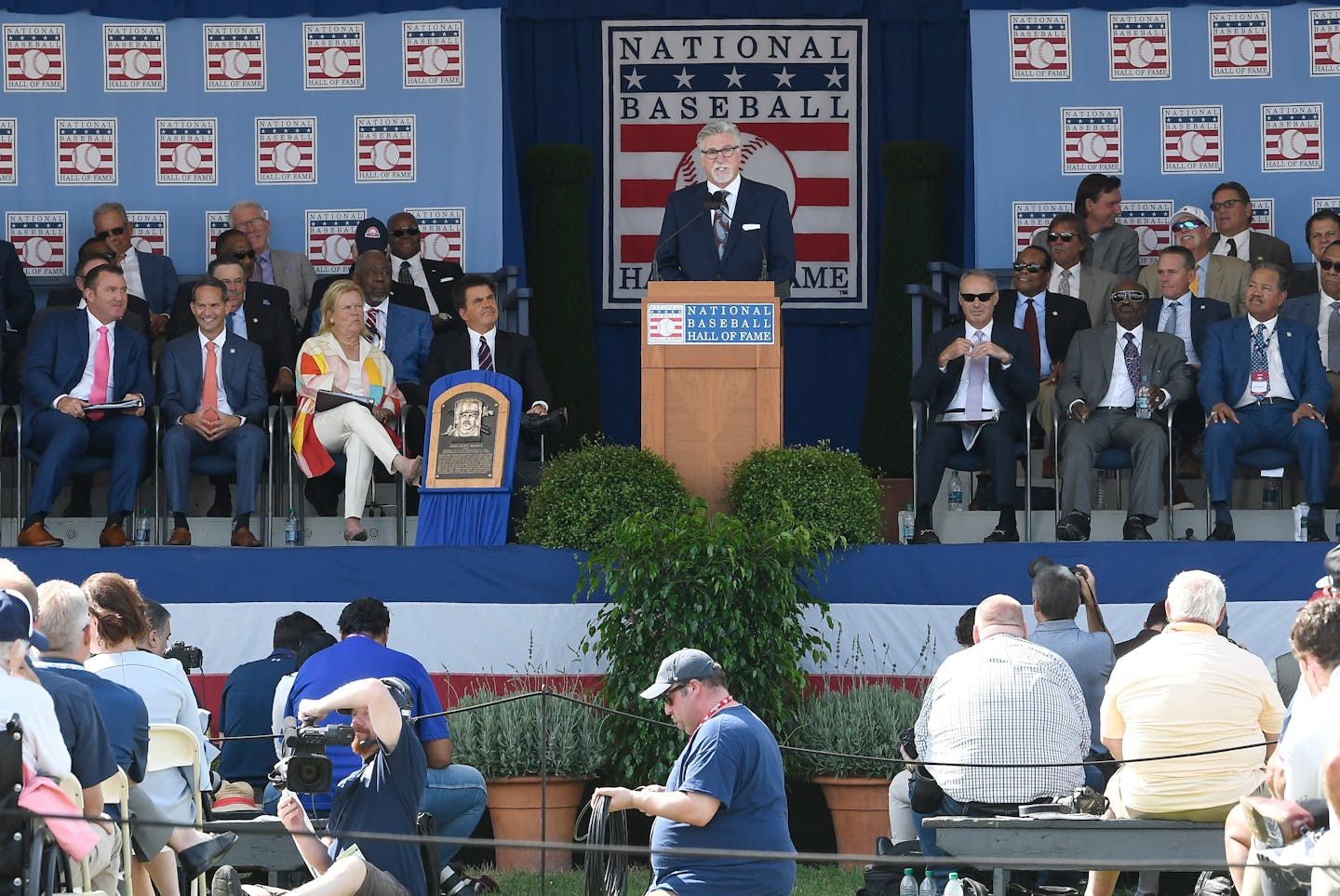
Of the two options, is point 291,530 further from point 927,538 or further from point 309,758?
point 309,758

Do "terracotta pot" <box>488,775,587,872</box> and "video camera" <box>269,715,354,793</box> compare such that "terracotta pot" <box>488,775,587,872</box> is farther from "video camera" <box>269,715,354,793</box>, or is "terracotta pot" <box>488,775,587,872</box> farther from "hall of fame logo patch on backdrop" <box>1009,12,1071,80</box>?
"hall of fame logo patch on backdrop" <box>1009,12,1071,80</box>

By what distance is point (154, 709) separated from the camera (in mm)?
7199

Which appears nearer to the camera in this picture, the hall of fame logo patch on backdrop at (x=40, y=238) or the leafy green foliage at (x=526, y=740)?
the leafy green foliage at (x=526, y=740)

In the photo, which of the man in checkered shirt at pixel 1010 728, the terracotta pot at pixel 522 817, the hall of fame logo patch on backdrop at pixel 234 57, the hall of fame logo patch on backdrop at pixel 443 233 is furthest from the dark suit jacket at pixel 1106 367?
the hall of fame logo patch on backdrop at pixel 234 57

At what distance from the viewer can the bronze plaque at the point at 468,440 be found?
10703 millimetres

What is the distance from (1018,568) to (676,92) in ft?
17.7

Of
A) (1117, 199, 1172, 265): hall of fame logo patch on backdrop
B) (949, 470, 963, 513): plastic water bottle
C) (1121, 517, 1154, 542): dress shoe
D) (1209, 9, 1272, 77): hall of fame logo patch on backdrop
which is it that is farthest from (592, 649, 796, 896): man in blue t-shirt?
(1209, 9, 1272, 77): hall of fame logo patch on backdrop

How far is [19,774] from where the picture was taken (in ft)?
18.5

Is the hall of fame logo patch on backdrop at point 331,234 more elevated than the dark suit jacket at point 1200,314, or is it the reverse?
the hall of fame logo patch on backdrop at point 331,234

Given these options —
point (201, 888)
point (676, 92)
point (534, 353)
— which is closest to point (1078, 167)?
point (676, 92)

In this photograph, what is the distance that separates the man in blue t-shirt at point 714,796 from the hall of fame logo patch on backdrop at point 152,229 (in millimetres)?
7763

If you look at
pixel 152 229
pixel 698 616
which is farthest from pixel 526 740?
pixel 152 229

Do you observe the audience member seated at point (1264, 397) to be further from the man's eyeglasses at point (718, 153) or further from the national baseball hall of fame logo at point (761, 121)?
the national baseball hall of fame logo at point (761, 121)

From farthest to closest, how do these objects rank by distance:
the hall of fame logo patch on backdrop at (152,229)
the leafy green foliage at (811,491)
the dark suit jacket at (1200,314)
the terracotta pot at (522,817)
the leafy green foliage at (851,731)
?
1. the hall of fame logo patch on backdrop at (152,229)
2. the dark suit jacket at (1200,314)
3. the leafy green foliage at (811,491)
4. the leafy green foliage at (851,731)
5. the terracotta pot at (522,817)
